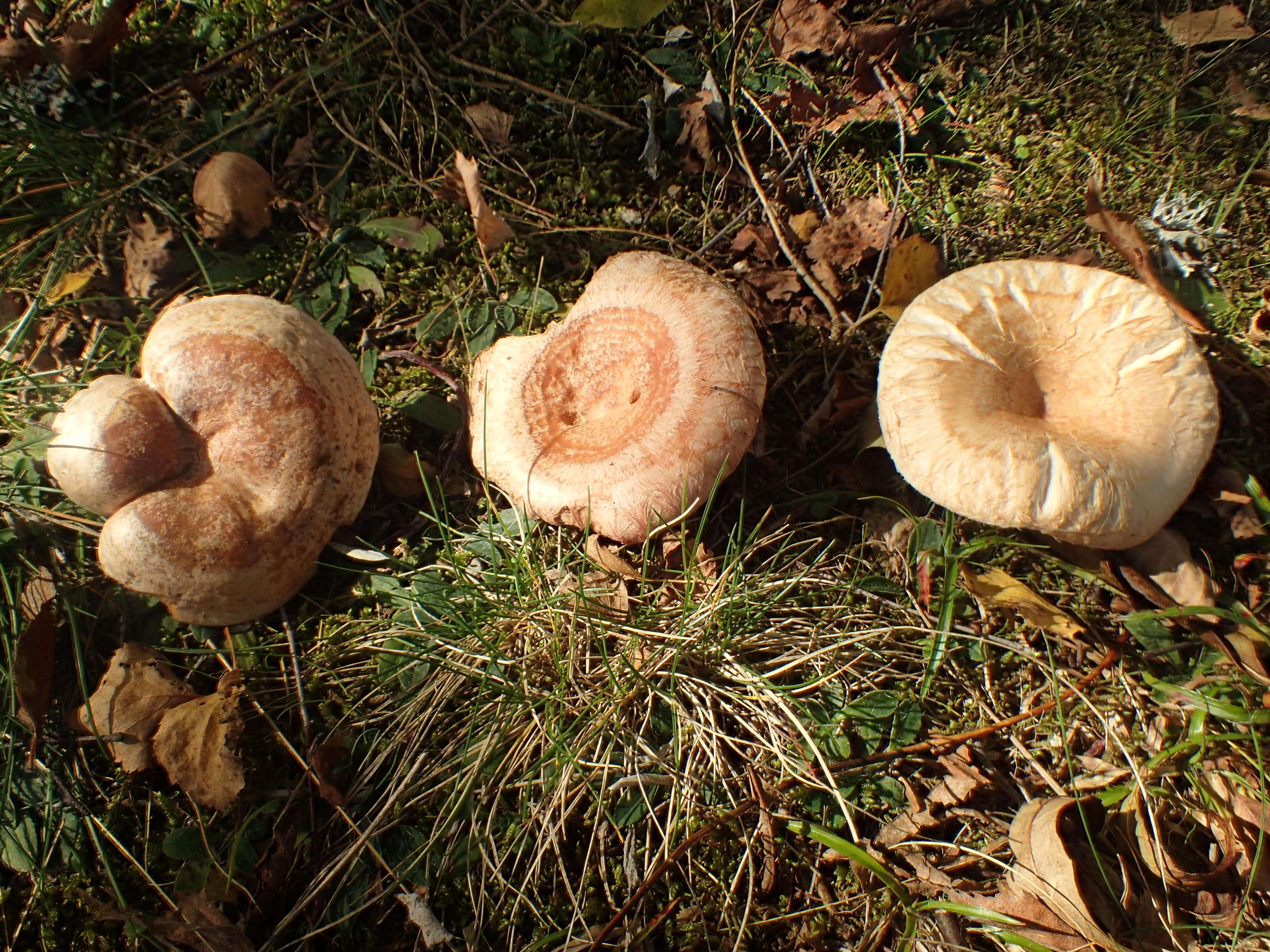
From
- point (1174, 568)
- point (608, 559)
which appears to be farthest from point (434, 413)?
point (1174, 568)

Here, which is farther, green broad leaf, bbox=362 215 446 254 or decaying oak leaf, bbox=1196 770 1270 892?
green broad leaf, bbox=362 215 446 254

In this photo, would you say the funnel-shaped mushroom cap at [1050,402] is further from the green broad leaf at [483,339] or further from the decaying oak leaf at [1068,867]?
the green broad leaf at [483,339]

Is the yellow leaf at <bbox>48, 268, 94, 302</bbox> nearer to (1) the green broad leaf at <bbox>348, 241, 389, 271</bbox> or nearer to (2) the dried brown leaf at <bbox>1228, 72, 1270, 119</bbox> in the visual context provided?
(1) the green broad leaf at <bbox>348, 241, 389, 271</bbox>

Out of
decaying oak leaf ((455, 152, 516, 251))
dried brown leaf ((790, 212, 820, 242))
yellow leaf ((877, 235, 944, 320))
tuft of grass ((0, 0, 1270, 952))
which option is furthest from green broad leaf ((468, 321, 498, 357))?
yellow leaf ((877, 235, 944, 320))

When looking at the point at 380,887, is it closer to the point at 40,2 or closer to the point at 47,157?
the point at 47,157

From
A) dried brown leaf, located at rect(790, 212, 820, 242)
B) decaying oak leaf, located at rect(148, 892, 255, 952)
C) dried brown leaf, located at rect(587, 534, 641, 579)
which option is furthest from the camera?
dried brown leaf, located at rect(790, 212, 820, 242)

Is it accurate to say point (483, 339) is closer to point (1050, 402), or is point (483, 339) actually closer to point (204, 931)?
point (1050, 402)
